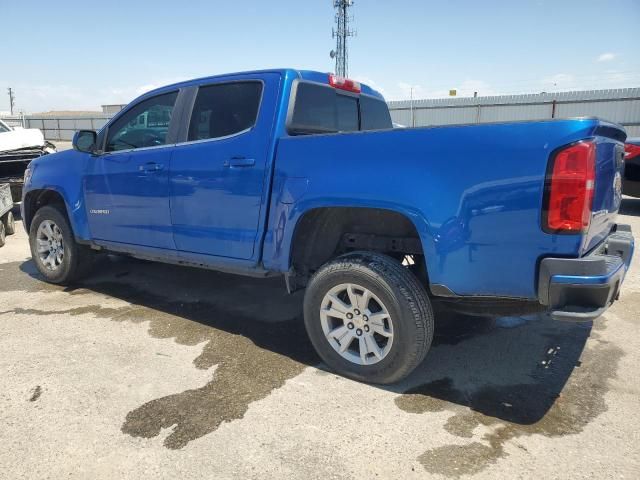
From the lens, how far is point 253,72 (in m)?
3.56

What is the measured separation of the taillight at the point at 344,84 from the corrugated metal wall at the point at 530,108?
596 inches

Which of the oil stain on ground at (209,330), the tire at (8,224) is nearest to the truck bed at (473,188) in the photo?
the oil stain on ground at (209,330)

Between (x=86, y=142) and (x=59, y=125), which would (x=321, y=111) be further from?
(x=59, y=125)

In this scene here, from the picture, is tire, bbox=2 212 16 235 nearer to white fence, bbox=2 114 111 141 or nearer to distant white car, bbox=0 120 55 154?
distant white car, bbox=0 120 55 154

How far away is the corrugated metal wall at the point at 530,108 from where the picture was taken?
20297 mm

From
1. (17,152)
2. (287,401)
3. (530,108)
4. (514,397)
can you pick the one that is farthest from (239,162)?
(530,108)

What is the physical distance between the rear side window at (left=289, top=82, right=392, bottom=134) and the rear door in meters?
0.22

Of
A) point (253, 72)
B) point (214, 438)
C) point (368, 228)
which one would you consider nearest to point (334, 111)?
point (253, 72)

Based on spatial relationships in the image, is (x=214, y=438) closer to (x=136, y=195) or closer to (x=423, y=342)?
(x=423, y=342)

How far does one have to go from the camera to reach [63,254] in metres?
5.04

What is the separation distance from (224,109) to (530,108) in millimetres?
21262

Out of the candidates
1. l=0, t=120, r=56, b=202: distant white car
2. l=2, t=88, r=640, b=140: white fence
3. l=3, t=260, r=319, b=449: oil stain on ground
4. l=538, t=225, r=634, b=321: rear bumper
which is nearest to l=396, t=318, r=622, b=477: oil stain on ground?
l=538, t=225, r=634, b=321: rear bumper

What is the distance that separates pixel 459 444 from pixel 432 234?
43.1 inches

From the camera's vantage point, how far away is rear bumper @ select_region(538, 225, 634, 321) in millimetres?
2301
